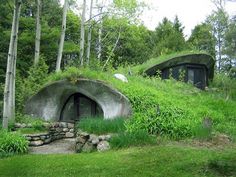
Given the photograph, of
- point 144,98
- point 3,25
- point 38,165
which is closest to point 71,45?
point 3,25

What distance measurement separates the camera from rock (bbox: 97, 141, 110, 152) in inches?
406

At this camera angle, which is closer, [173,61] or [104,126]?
[104,126]

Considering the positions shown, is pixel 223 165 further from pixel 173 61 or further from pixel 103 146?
pixel 173 61

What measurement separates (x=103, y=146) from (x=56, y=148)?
2277 mm

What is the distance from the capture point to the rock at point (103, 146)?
10305 millimetres

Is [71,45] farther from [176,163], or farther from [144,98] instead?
[176,163]

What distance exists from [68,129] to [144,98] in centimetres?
398

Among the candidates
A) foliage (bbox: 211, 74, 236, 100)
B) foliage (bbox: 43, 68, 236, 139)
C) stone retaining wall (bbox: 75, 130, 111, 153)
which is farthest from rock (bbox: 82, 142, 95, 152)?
foliage (bbox: 211, 74, 236, 100)

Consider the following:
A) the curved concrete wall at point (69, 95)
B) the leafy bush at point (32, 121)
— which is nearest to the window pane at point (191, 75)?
the curved concrete wall at point (69, 95)

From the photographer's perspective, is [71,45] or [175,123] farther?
[71,45]

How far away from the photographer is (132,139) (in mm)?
9914

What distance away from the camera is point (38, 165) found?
8.52 m

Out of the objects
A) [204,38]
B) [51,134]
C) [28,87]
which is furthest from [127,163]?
[204,38]

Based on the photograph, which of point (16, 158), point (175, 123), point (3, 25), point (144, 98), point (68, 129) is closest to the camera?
point (16, 158)
